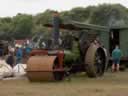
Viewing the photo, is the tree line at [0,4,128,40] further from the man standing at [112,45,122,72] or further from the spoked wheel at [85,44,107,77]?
the spoked wheel at [85,44,107,77]

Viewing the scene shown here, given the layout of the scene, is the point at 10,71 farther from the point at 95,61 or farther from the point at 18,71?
the point at 95,61

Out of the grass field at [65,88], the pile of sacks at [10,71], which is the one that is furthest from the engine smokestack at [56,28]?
the pile of sacks at [10,71]

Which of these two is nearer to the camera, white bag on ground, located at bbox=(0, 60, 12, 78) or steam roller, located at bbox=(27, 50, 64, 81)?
steam roller, located at bbox=(27, 50, 64, 81)

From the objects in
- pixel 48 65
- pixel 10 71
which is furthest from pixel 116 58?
pixel 48 65

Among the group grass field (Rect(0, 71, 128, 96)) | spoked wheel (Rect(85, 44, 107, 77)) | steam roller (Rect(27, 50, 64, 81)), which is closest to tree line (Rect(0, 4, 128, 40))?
spoked wheel (Rect(85, 44, 107, 77))

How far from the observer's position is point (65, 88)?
14977 mm

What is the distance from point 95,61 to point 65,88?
424cm

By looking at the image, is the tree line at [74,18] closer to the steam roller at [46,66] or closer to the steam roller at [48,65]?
the steam roller at [48,65]

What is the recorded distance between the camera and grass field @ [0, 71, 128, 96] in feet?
44.5

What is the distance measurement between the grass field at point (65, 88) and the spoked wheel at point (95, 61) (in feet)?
2.55

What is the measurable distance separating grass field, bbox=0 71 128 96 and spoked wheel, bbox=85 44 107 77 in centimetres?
78

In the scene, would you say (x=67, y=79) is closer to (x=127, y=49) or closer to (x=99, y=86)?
(x=99, y=86)

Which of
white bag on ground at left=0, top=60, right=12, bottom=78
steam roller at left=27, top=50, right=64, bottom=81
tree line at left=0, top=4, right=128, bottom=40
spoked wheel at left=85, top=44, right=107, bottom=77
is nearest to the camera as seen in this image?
steam roller at left=27, top=50, right=64, bottom=81

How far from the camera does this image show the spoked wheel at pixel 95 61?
18516 millimetres
